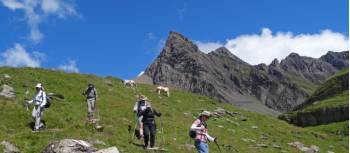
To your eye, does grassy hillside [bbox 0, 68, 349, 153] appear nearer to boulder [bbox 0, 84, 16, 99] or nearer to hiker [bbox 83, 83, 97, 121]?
boulder [bbox 0, 84, 16, 99]

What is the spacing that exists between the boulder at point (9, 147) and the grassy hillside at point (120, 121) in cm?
44

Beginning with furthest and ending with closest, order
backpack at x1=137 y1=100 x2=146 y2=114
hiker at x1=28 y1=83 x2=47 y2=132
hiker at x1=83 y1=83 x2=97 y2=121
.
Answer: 1. hiker at x1=83 y1=83 x2=97 y2=121
2. hiker at x1=28 y1=83 x2=47 y2=132
3. backpack at x1=137 y1=100 x2=146 y2=114

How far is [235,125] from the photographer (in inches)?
2175

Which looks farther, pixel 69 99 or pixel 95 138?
pixel 69 99

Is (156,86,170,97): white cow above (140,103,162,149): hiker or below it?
above

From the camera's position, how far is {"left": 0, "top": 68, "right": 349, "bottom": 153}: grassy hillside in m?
31.2

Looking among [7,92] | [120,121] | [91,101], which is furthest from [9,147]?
[7,92]

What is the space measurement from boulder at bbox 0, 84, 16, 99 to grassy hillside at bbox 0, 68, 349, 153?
0.57 metres

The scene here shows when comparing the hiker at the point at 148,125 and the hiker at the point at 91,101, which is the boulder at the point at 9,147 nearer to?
the hiker at the point at 148,125

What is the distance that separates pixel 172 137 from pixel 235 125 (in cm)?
1881

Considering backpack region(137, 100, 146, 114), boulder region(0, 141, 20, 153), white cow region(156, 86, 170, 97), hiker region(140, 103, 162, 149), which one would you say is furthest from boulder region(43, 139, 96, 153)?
white cow region(156, 86, 170, 97)

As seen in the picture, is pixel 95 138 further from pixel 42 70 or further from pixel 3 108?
pixel 42 70

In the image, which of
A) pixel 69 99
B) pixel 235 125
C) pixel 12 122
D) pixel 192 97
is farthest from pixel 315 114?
pixel 12 122

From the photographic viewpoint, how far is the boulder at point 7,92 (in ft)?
134
